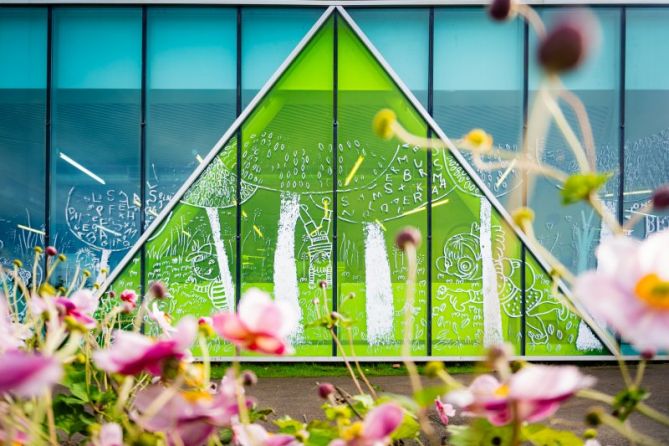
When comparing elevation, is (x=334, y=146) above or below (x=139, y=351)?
above

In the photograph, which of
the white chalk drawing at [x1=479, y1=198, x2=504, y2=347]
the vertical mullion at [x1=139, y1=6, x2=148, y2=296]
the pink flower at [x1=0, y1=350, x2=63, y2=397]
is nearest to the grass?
the white chalk drawing at [x1=479, y1=198, x2=504, y2=347]

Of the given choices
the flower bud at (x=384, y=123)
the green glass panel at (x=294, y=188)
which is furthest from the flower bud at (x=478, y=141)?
the green glass panel at (x=294, y=188)

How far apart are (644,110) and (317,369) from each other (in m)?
4.30

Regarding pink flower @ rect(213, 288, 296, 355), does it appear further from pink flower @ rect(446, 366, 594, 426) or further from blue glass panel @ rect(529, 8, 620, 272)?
blue glass panel @ rect(529, 8, 620, 272)

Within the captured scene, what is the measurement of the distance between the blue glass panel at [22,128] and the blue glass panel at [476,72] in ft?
13.5

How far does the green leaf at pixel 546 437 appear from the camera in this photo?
2.34ft

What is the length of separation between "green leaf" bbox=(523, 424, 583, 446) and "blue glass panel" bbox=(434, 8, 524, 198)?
17.7 feet

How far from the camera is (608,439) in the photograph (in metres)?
3.38

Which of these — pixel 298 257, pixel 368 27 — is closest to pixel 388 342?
pixel 298 257

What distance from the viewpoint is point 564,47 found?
0.27 metres

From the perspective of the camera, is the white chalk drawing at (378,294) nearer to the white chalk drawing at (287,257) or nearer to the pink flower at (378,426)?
the white chalk drawing at (287,257)

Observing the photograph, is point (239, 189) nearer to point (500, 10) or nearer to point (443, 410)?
point (443, 410)

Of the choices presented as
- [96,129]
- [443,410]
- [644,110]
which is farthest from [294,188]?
[443,410]

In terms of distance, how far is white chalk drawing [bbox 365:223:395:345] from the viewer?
230 inches
